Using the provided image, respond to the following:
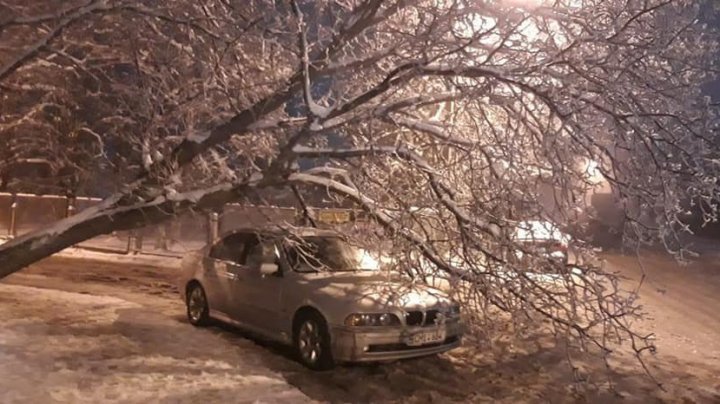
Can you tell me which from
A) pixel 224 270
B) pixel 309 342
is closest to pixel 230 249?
pixel 224 270

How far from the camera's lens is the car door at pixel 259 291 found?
9086 mm

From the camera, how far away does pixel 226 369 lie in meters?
7.71

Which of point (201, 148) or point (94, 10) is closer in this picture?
point (94, 10)

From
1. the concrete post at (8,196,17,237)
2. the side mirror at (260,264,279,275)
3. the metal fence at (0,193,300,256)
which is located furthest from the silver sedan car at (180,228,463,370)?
the concrete post at (8,196,17,237)

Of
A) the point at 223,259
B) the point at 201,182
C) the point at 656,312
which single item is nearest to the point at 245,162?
the point at 201,182

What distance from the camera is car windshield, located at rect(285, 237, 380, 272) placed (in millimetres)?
9095

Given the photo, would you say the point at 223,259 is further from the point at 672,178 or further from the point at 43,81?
the point at 672,178

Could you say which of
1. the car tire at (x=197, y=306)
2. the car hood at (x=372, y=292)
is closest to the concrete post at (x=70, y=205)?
the car tire at (x=197, y=306)

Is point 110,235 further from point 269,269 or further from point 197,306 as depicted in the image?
point 269,269

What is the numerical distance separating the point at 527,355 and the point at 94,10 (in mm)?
6330

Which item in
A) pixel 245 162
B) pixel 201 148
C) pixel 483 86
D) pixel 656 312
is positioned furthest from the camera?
pixel 656 312

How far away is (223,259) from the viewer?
33.8ft

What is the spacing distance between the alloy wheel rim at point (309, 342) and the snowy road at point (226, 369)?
179mm

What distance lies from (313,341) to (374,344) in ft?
2.53
